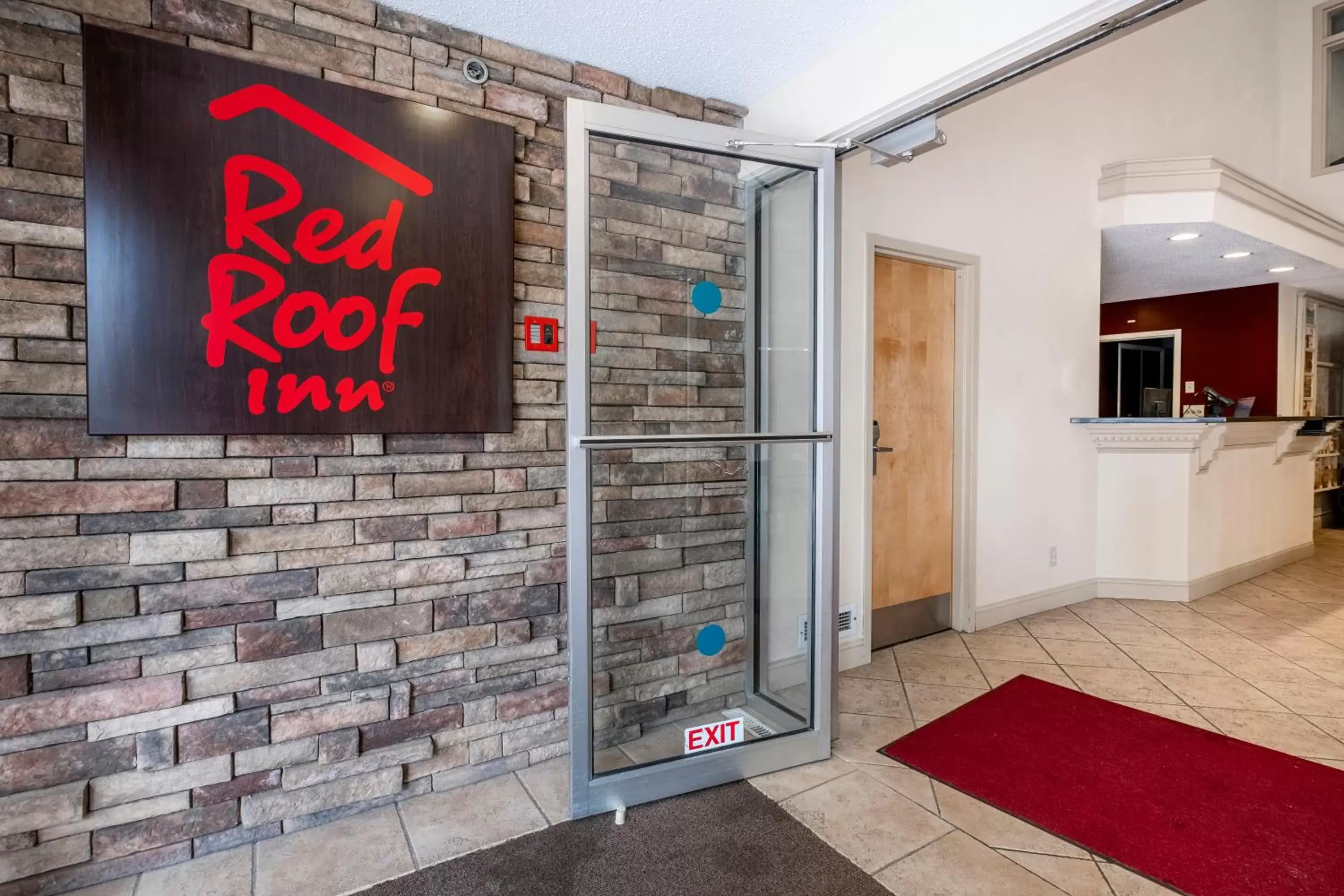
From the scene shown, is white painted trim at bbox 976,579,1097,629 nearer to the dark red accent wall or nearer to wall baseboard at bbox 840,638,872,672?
wall baseboard at bbox 840,638,872,672

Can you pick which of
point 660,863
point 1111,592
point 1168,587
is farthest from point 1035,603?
point 660,863

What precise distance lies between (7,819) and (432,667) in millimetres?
995

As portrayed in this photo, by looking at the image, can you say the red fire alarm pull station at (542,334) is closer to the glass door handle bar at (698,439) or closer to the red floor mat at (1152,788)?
the glass door handle bar at (698,439)

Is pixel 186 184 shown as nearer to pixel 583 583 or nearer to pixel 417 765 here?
pixel 583 583

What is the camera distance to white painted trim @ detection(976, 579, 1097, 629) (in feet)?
12.4

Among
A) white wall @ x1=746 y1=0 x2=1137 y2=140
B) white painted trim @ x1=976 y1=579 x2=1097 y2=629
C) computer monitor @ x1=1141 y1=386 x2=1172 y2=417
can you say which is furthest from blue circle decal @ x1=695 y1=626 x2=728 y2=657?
computer monitor @ x1=1141 y1=386 x2=1172 y2=417

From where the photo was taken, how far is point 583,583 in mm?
1999

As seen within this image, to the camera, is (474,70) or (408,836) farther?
(474,70)

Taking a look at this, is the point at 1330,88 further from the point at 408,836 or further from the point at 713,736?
the point at 408,836

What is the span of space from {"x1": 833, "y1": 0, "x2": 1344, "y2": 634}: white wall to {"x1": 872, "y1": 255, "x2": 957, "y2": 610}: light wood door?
0.61ft

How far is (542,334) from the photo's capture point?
7.37ft

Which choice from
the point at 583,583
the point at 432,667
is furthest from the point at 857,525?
the point at 432,667

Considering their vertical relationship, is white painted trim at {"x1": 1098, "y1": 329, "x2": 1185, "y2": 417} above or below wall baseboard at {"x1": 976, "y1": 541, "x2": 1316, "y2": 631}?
above

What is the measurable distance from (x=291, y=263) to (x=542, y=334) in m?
0.73
